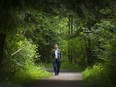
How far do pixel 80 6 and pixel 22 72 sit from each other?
27.4 ft

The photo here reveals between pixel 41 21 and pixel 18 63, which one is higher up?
pixel 41 21

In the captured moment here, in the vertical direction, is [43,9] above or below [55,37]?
above

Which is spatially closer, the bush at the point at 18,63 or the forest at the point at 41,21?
the forest at the point at 41,21

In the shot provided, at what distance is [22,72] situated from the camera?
63.2 ft

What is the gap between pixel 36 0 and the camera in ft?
37.6

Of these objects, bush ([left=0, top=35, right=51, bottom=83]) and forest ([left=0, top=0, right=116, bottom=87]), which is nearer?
forest ([left=0, top=0, right=116, bottom=87])

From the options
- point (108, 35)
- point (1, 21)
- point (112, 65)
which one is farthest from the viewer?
point (108, 35)

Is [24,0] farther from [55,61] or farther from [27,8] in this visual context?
[55,61]

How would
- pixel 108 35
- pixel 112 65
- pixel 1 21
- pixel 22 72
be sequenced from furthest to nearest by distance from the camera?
pixel 22 72 < pixel 108 35 < pixel 112 65 < pixel 1 21

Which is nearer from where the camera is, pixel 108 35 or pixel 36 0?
pixel 36 0

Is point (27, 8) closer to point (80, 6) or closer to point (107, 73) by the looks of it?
point (80, 6)

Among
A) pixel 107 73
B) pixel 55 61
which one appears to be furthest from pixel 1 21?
pixel 55 61

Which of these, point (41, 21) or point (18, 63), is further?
point (18, 63)

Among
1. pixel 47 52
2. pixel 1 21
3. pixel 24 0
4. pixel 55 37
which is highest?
pixel 24 0
